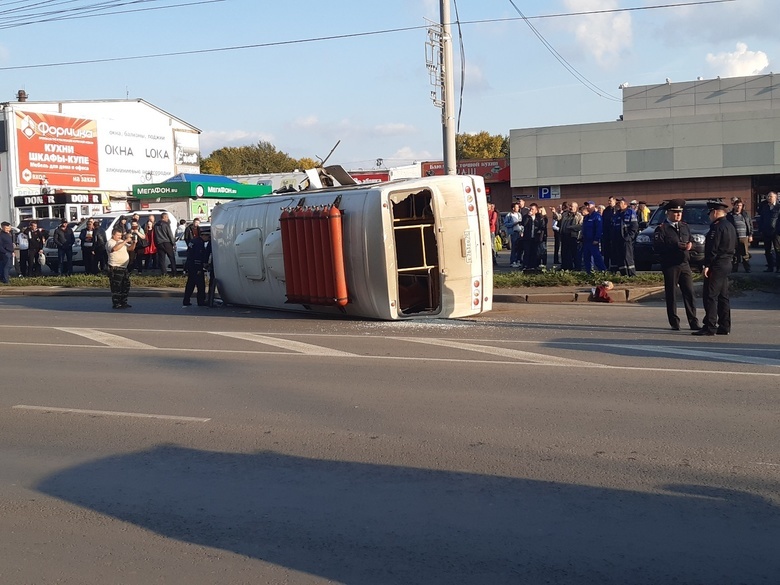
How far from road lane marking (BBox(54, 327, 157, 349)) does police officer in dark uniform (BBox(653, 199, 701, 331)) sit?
24.3 ft

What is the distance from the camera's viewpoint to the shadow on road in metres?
4.71

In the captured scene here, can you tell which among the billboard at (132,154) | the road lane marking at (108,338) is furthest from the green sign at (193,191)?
the billboard at (132,154)

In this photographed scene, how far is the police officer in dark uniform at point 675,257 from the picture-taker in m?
12.7

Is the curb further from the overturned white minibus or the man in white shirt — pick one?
the overturned white minibus

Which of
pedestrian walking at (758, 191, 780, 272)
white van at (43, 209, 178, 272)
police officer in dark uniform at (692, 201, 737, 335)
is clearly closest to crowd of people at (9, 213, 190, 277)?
white van at (43, 209, 178, 272)

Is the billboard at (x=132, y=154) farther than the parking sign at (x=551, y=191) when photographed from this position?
Yes

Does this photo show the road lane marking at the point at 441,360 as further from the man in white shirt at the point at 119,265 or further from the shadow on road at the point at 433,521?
the man in white shirt at the point at 119,265

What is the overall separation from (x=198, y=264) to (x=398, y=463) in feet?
42.0

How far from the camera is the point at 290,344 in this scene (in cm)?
1273

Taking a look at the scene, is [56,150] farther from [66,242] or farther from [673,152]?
[673,152]

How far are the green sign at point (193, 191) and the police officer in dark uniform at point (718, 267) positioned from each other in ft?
78.9

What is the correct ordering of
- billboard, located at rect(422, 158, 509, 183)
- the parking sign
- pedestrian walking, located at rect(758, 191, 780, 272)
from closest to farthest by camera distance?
pedestrian walking, located at rect(758, 191, 780, 272), the parking sign, billboard, located at rect(422, 158, 509, 183)

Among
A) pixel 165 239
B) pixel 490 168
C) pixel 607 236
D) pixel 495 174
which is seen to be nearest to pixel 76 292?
pixel 165 239

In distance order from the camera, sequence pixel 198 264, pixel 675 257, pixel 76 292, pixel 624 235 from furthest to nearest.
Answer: pixel 76 292 < pixel 624 235 < pixel 198 264 < pixel 675 257
